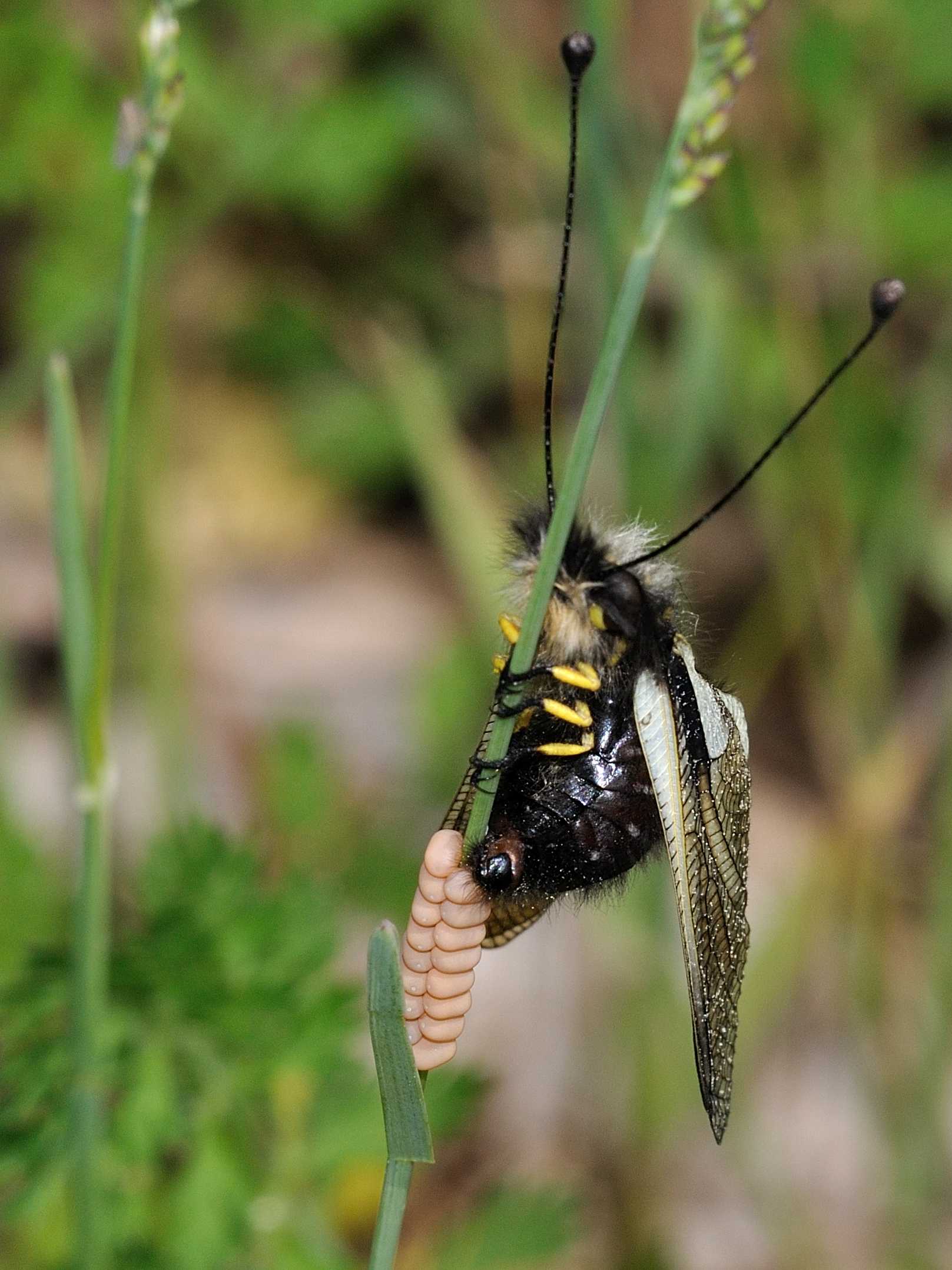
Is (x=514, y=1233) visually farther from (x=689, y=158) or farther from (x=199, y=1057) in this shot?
(x=689, y=158)

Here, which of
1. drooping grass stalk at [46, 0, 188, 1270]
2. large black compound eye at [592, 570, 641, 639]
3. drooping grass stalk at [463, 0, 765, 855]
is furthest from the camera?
large black compound eye at [592, 570, 641, 639]

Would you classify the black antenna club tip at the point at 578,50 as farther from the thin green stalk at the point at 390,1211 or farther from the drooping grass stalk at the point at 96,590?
the thin green stalk at the point at 390,1211

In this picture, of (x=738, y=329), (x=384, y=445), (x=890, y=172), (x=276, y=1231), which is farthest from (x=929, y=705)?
(x=276, y=1231)

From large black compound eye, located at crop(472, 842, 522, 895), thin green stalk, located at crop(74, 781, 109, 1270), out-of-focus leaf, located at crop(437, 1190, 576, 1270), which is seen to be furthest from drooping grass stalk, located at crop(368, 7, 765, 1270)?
out-of-focus leaf, located at crop(437, 1190, 576, 1270)

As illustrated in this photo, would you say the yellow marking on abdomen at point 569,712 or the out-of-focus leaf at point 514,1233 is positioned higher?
the yellow marking on abdomen at point 569,712

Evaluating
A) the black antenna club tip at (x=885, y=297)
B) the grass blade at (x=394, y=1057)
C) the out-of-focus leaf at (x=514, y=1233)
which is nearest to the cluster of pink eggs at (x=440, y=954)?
the grass blade at (x=394, y=1057)

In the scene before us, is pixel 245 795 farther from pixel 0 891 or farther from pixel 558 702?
pixel 558 702

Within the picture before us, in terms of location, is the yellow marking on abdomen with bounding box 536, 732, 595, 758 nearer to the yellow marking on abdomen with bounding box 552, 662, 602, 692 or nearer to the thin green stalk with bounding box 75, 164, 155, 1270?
the yellow marking on abdomen with bounding box 552, 662, 602, 692
